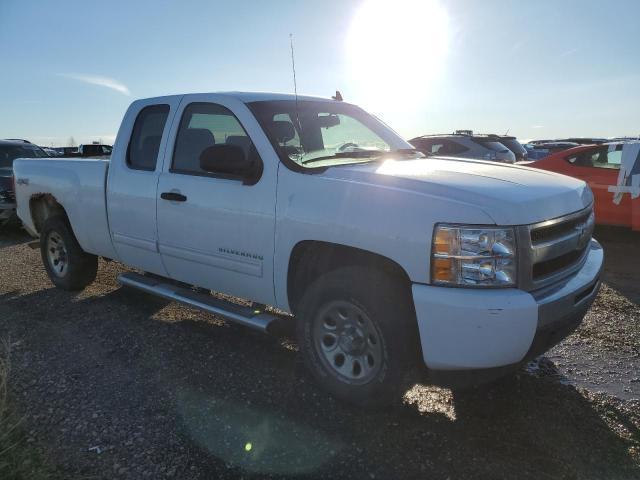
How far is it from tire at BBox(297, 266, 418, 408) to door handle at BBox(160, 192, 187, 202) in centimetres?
134

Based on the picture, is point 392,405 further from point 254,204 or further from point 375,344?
point 254,204

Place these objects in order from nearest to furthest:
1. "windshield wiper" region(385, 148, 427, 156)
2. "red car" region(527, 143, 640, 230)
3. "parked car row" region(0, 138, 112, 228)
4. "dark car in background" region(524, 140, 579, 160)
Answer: "windshield wiper" region(385, 148, 427, 156)
"red car" region(527, 143, 640, 230)
"parked car row" region(0, 138, 112, 228)
"dark car in background" region(524, 140, 579, 160)

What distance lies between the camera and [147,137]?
15.3 ft

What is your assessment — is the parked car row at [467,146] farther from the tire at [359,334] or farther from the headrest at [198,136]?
the tire at [359,334]

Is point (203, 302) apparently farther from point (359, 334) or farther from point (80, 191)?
point (80, 191)

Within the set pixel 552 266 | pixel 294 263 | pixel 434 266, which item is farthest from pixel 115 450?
pixel 552 266

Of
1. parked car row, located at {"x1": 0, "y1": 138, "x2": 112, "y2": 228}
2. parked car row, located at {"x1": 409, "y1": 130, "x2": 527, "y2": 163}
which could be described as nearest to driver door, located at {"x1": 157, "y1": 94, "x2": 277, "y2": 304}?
parked car row, located at {"x1": 0, "y1": 138, "x2": 112, "y2": 228}

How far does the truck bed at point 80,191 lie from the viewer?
496 centimetres

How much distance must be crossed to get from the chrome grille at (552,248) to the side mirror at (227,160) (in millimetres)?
1822

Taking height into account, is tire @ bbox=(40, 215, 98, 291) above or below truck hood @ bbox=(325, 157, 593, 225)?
below

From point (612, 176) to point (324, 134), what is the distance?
5442 mm

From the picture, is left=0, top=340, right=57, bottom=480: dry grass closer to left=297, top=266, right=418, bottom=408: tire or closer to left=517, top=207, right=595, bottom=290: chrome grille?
left=297, top=266, right=418, bottom=408: tire

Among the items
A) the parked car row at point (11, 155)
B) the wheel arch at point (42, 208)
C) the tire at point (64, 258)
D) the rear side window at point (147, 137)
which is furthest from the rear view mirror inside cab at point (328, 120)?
the parked car row at point (11, 155)

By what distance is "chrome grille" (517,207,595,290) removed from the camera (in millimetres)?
2693
